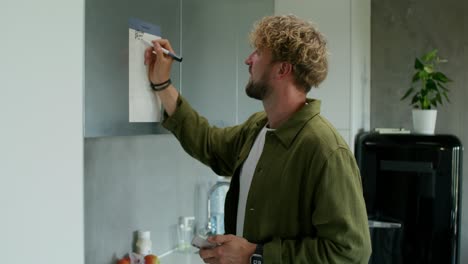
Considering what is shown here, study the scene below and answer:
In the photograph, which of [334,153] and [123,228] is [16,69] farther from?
[123,228]

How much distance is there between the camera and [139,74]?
1422 millimetres

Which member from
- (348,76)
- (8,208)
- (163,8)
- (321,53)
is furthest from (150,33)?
(348,76)

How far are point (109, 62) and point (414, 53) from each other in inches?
90.5

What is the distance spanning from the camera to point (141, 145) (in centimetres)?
185

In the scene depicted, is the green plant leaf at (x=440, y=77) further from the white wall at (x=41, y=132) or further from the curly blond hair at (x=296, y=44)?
the white wall at (x=41, y=132)

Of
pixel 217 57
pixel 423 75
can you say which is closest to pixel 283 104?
pixel 217 57

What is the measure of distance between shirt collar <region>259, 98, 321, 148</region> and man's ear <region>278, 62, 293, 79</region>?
13cm

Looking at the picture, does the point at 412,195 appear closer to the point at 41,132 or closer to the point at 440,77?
the point at 440,77

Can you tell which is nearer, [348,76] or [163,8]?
[163,8]

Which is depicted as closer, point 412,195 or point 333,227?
point 333,227

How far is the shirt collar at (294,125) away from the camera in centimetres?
145

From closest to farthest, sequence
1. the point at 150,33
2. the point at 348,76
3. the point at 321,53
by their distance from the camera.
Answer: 1. the point at 150,33
2. the point at 321,53
3. the point at 348,76

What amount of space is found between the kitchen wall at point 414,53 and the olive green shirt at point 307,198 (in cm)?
167

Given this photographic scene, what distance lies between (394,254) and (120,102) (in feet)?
6.12
